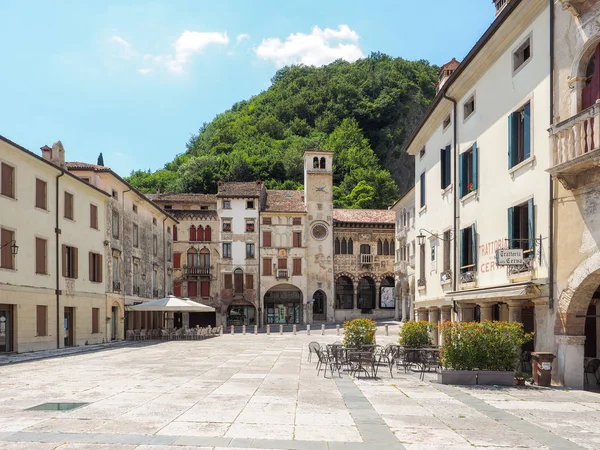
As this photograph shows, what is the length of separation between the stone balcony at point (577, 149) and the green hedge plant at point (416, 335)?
8.17 meters

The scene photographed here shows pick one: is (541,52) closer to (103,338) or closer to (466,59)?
(466,59)

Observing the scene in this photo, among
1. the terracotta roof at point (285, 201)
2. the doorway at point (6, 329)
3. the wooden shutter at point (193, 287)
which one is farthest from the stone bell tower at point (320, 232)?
the doorway at point (6, 329)

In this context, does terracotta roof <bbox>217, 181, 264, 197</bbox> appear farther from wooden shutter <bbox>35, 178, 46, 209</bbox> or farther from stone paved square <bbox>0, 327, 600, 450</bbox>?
stone paved square <bbox>0, 327, 600, 450</bbox>

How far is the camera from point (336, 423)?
1026 cm

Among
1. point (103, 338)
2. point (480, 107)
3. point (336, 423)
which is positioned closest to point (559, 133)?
point (480, 107)

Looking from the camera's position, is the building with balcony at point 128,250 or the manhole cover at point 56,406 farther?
the building with balcony at point 128,250

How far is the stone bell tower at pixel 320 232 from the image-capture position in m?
63.4

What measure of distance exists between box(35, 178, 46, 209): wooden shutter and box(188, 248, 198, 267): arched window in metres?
33.4

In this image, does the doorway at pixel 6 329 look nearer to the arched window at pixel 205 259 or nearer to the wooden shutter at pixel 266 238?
the arched window at pixel 205 259

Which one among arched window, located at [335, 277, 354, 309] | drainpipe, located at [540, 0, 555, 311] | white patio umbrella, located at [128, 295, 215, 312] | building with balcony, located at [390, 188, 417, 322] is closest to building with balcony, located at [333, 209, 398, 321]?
arched window, located at [335, 277, 354, 309]

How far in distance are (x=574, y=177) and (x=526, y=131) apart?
2.93m

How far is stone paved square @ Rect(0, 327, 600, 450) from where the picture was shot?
8836mm

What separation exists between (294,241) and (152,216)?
1837 centimetres

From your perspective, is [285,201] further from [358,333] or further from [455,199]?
[358,333]
